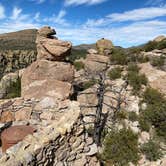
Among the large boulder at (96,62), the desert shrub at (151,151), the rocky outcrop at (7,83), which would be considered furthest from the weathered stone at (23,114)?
the large boulder at (96,62)

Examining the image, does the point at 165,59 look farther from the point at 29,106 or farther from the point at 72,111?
the point at 72,111

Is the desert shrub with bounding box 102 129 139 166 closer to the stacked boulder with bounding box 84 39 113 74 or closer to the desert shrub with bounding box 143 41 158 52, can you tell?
the stacked boulder with bounding box 84 39 113 74

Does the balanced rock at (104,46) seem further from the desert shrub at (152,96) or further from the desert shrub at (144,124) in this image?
the desert shrub at (144,124)

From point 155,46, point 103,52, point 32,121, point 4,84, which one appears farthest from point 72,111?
point 155,46

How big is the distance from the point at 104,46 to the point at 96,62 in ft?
12.5

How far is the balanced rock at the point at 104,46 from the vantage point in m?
27.0

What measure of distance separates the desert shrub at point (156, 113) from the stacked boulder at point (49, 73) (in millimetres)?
4408

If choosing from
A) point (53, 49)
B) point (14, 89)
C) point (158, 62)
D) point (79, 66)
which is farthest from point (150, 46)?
point (53, 49)

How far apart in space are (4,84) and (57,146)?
1675 centimetres

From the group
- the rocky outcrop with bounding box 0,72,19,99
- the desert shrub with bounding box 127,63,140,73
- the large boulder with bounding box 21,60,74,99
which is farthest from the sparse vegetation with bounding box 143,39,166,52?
the large boulder with bounding box 21,60,74,99

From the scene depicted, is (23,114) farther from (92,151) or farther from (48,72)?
(48,72)

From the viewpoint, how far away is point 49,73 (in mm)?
16641

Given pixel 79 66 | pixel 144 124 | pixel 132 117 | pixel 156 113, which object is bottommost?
pixel 144 124

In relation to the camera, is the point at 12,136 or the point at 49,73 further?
the point at 49,73
